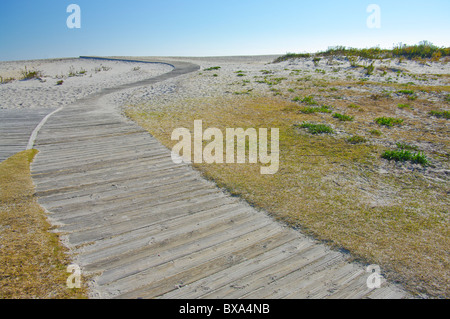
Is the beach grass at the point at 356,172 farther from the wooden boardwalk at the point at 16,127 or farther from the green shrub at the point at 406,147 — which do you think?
the wooden boardwalk at the point at 16,127

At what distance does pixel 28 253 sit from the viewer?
3957 millimetres

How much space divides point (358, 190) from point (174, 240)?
3.79m

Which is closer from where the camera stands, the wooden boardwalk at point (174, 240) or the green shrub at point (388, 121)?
the wooden boardwalk at point (174, 240)

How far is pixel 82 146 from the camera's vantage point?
27.9ft

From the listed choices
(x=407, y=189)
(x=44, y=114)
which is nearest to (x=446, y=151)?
(x=407, y=189)

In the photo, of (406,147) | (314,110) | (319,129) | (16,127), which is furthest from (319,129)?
(16,127)

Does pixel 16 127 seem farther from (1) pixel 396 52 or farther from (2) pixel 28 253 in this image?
(1) pixel 396 52

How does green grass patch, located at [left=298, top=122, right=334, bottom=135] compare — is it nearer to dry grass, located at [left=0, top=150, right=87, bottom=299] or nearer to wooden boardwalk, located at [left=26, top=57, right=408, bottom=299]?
wooden boardwalk, located at [left=26, top=57, right=408, bottom=299]

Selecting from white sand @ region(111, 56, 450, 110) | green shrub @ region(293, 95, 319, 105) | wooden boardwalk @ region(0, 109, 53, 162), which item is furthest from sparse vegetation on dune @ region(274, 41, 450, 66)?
wooden boardwalk @ region(0, 109, 53, 162)

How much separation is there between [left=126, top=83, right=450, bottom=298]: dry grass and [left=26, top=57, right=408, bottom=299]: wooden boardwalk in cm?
39

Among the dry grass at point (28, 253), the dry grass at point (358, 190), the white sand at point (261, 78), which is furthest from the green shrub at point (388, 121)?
the dry grass at point (28, 253)

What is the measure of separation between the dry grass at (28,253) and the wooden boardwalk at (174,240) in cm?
20

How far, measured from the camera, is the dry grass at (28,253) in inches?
131
